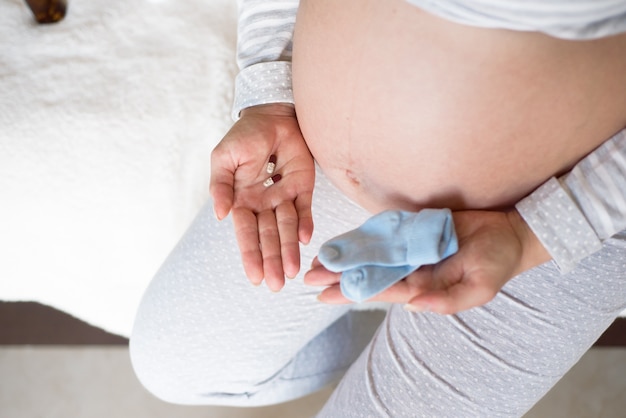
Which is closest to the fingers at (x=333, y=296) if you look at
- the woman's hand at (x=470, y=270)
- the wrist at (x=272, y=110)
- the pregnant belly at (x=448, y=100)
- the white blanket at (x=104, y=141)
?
the woman's hand at (x=470, y=270)

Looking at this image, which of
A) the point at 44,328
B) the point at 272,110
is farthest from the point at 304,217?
the point at 44,328

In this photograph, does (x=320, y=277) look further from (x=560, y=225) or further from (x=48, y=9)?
(x=48, y=9)

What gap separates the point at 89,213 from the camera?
33.6 inches

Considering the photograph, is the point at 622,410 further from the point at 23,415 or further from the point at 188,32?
the point at 23,415

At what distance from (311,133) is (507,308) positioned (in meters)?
0.30

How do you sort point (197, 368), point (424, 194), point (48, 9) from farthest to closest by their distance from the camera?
point (48, 9), point (197, 368), point (424, 194)

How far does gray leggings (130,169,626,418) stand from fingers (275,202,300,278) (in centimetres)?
14

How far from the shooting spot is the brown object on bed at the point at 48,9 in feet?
3.09

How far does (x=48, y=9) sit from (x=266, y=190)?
0.57 meters

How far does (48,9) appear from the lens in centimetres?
96

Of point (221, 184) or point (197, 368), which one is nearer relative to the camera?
point (221, 184)

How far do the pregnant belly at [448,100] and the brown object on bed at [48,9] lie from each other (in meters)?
0.55

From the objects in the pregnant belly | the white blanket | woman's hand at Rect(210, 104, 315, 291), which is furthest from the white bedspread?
the pregnant belly

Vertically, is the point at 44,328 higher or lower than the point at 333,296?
lower
